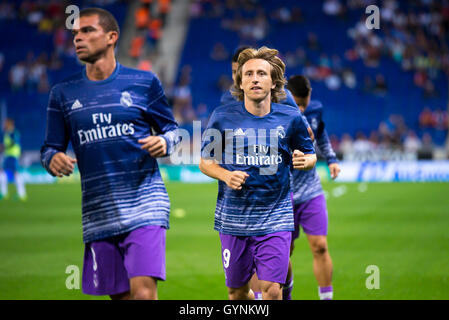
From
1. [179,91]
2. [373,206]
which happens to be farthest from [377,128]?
[373,206]

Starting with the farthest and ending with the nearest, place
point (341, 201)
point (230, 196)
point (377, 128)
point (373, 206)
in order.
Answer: point (377, 128), point (341, 201), point (373, 206), point (230, 196)

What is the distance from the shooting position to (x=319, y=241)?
6.24 meters

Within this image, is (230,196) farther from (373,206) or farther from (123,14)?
(123,14)

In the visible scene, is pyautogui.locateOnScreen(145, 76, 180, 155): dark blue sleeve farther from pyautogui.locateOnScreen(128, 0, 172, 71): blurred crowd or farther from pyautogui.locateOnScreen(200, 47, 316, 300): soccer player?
pyautogui.locateOnScreen(128, 0, 172, 71): blurred crowd

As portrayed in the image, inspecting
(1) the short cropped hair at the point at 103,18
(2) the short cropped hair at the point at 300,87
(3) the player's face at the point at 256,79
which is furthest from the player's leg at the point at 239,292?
(2) the short cropped hair at the point at 300,87

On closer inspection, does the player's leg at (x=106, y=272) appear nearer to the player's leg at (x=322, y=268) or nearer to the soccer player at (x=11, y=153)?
the player's leg at (x=322, y=268)

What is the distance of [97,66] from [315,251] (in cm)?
326

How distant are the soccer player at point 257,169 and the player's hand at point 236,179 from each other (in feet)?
0.09

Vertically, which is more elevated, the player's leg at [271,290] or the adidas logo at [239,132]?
the adidas logo at [239,132]

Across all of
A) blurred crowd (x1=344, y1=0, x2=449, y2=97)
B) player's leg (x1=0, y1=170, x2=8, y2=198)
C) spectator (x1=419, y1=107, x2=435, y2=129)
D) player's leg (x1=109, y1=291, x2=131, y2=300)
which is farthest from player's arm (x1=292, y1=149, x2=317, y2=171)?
blurred crowd (x1=344, y1=0, x2=449, y2=97)

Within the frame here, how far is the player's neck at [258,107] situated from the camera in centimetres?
468

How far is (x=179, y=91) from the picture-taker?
28.1 metres

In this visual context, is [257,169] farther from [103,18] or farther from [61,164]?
[103,18]
